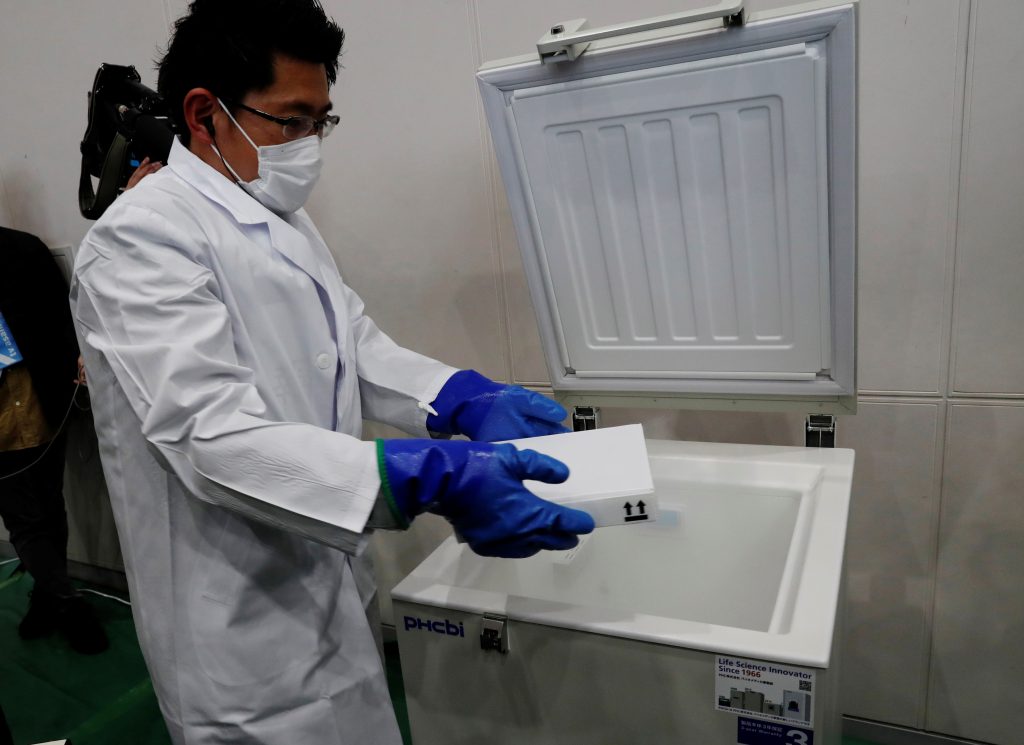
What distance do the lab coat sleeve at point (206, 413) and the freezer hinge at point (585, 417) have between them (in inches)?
28.3

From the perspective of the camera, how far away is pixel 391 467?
83cm

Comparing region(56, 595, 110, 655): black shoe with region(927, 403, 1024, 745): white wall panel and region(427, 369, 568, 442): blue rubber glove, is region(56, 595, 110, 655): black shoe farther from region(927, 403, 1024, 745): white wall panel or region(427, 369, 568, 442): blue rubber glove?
region(927, 403, 1024, 745): white wall panel

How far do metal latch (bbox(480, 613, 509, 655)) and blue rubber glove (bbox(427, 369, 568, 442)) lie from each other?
0.30 meters

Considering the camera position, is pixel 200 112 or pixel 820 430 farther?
pixel 820 430

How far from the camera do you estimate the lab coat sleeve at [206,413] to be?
82 cm

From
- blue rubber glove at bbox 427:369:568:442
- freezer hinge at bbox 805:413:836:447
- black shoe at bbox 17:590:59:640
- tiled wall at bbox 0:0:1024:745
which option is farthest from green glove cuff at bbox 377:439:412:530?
black shoe at bbox 17:590:59:640

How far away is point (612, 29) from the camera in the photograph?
1005 mm

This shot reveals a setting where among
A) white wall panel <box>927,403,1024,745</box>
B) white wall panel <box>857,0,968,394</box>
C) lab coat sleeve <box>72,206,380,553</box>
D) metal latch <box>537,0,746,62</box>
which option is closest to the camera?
lab coat sleeve <box>72,206,380,553</box>

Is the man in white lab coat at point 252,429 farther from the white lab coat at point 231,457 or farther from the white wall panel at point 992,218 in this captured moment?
the white wall panel at point 992,218

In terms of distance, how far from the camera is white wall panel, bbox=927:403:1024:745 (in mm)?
1459

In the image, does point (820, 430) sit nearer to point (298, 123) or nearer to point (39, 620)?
point (298, 123)

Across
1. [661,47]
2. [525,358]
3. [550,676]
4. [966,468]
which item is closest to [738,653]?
[550,676]

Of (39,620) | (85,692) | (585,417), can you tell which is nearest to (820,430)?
(585,417)

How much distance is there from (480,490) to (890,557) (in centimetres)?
121
